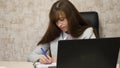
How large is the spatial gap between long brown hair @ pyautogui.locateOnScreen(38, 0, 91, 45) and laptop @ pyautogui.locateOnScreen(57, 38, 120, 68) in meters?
0.63

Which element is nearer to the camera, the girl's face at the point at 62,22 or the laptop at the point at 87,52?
the laptop at the point at 87,52

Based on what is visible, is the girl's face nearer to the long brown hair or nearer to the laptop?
the long brown hair

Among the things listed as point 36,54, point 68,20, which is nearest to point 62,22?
point 68,20

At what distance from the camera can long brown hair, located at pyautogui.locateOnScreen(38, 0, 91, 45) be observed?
1.70 m

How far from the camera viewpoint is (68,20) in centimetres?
173

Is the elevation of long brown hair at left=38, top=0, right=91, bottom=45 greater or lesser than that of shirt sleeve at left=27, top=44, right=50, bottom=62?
greater

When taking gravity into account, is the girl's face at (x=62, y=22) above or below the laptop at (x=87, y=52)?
above

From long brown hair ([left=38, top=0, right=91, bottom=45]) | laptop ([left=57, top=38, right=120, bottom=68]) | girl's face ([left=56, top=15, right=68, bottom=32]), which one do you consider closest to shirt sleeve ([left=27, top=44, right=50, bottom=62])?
long brown hair ([left=38, top=0, right=91, bottom=45])

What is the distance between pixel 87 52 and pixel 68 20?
657mm

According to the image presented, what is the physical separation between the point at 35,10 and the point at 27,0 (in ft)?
0.48

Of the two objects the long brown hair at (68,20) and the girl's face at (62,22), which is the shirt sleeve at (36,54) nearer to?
the long brown hair at (68,20)

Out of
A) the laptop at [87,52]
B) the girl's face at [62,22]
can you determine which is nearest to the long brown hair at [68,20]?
the girl's face at [62,22]

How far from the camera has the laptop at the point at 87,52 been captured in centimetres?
107

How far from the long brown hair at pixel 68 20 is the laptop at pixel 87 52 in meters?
0.63
